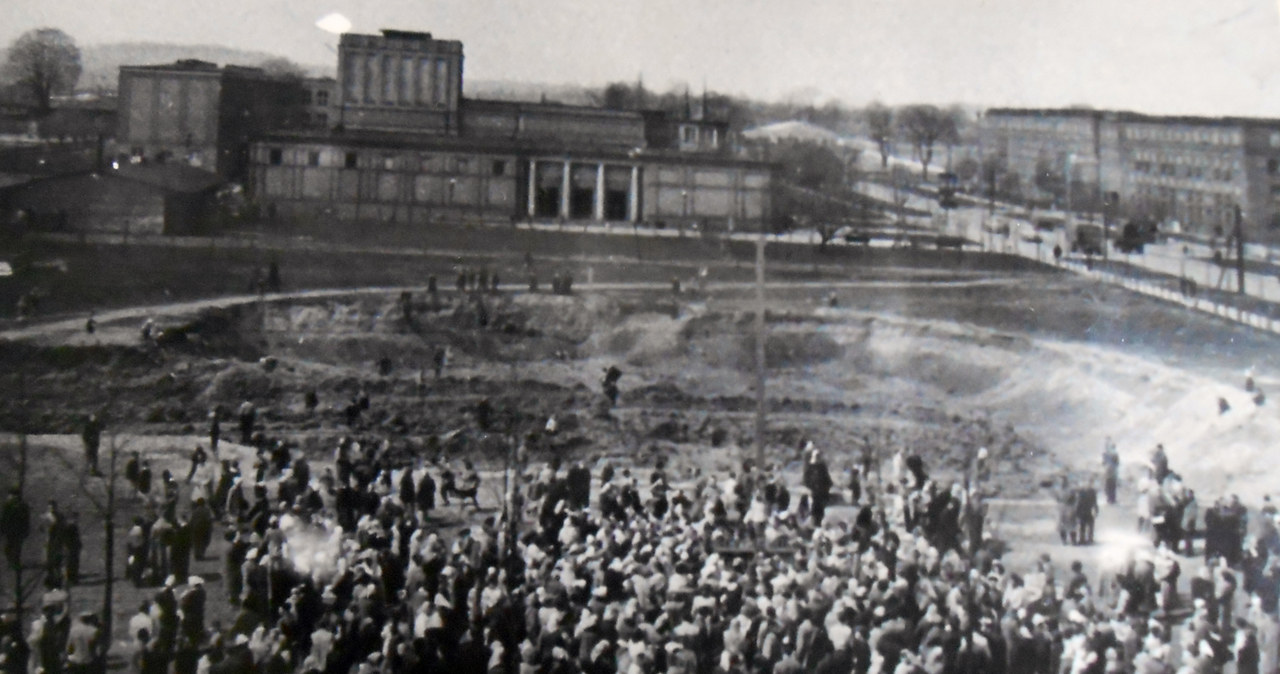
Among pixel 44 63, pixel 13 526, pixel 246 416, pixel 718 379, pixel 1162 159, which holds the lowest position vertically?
pixel 13 526

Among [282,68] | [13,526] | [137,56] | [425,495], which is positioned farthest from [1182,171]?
[13,526]

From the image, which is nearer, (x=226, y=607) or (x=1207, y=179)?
(x=226, y=607)

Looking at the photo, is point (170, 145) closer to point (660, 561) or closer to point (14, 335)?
point (14, 335)

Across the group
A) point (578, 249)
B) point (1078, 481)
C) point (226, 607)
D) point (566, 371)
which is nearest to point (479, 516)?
point (566, 371)

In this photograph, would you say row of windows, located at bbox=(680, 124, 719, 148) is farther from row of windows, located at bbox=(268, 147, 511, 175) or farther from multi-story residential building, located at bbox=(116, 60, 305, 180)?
multi-story residential building, located at bbox=(116, 60, 305, 180)

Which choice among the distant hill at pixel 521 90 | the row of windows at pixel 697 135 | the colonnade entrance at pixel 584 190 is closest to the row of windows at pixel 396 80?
the distant hill at pixel 521 90

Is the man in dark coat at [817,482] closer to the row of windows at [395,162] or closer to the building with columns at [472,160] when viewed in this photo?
the building with columns at [472,160]

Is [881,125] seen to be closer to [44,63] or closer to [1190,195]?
[1190,195]
